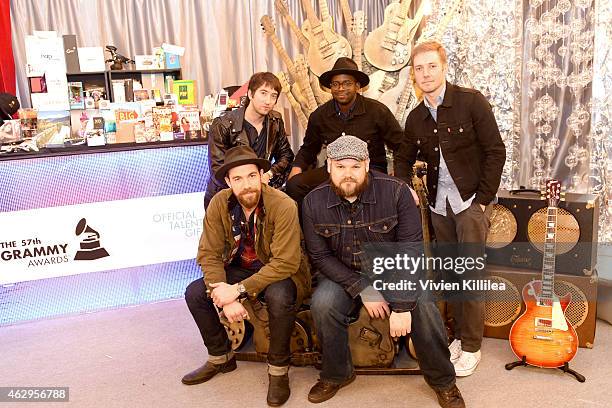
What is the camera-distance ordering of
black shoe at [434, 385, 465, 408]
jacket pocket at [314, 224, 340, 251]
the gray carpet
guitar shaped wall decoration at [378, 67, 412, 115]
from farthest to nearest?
guitar shaped wall decoration at [378, 67, 412, 115], jacket pocket at [314, 224, 340, 251], the gray carpet, black shoe at [434, 385, 465, 408]

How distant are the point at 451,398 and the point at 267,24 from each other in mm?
3599

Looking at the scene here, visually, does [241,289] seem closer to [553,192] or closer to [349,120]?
[349,120]

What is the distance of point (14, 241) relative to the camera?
3412 mm

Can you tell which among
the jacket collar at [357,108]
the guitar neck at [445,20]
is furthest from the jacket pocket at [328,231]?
the guitar neck at [445,20]

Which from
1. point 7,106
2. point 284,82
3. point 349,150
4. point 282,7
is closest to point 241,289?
point 349,150

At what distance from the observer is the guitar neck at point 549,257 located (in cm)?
273

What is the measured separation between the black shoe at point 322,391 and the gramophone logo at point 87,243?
180 cm

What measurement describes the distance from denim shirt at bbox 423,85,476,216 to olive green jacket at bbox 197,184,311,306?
739 mm

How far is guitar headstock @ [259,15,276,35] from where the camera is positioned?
16.0ft

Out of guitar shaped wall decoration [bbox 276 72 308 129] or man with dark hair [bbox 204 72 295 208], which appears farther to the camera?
guitar shaped wall decoration [bbox 276 72 308 129]

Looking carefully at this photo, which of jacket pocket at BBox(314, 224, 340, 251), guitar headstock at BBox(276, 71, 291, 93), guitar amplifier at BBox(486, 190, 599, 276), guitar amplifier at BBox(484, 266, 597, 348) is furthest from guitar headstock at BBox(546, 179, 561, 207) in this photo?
guitar headstock at BBox(276, 71, 291, 93)

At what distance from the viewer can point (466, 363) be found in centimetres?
270

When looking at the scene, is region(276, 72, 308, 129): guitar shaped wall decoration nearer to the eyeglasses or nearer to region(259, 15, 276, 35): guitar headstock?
region(259, 15, 276, 35): guitar headstock

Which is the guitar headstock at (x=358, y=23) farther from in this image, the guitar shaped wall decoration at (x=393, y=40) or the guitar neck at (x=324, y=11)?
the guitar neck at (x=324, y=11)
